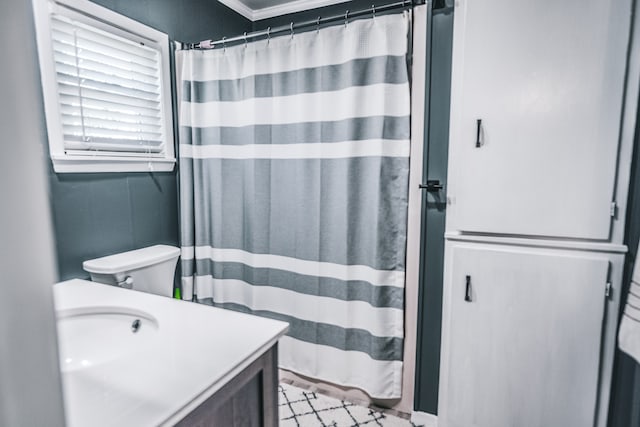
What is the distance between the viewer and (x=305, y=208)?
5.97 ft

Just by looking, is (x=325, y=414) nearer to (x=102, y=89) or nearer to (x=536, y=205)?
(x=536, y=205)

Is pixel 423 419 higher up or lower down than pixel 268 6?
lower down

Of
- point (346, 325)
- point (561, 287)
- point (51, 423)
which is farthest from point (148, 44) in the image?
point (561, 287)

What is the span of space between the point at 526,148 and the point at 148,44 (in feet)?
6.31

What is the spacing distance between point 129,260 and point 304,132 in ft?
3.46

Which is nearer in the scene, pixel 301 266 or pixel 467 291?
pixel 467 291

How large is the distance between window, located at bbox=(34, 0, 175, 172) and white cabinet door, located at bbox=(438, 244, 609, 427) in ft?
5.55

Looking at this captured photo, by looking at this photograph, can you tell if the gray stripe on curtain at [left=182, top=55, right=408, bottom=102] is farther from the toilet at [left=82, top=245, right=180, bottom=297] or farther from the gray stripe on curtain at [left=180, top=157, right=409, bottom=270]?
the toilet at [left=82, top=245, right=180, bottom=297]

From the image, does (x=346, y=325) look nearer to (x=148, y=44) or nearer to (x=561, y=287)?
(x=561, y=287)

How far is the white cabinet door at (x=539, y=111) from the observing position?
117cm

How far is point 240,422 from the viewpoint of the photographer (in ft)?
2.88

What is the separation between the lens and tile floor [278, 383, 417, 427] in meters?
1.68

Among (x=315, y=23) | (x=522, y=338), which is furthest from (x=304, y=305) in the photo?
(x=315, y=23)

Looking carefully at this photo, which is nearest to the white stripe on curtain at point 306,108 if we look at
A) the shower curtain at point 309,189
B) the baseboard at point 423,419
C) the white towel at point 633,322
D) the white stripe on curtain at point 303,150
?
the shower curtain at point 309,189
